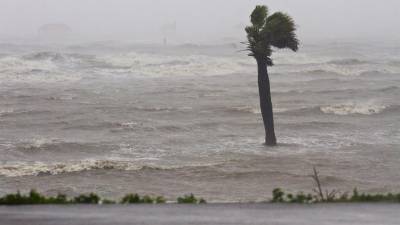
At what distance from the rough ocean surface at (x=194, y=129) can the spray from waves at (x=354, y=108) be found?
109 mm

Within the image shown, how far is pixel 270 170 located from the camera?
74.9 feet

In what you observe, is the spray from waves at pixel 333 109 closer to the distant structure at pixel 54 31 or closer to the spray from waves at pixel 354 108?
the spray from waves at pixel 354 108

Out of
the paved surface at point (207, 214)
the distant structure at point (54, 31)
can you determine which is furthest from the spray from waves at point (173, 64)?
the distant structure at point (54, 31)

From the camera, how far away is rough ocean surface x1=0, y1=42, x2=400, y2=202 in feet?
70.9

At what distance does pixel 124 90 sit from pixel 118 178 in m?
25.3

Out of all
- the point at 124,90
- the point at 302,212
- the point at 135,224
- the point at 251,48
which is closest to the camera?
the point at 135,224

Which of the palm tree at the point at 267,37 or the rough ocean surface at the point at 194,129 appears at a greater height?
the palm tree at the point at 267,37

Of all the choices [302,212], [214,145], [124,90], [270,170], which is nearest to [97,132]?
[214,145]

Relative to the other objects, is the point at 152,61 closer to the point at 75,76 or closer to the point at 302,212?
the point at 75,76

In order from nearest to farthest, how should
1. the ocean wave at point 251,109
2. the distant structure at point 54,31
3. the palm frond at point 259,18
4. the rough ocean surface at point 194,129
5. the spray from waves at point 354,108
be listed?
the rough ocean surface at point 194,129 → the palm frond at point 259,18 → the spray from waves at point 354,108 → the ocean wave at point 251,109 → the distant structure at point 54,31

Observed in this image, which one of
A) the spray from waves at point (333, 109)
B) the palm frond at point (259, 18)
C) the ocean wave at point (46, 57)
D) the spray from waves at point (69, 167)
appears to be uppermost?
the ocean wave at point (46, 57)

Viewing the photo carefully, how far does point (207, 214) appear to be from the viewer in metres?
11.6

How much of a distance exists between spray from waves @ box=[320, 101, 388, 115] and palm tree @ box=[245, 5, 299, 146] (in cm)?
1103

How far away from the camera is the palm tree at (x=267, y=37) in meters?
26.4
